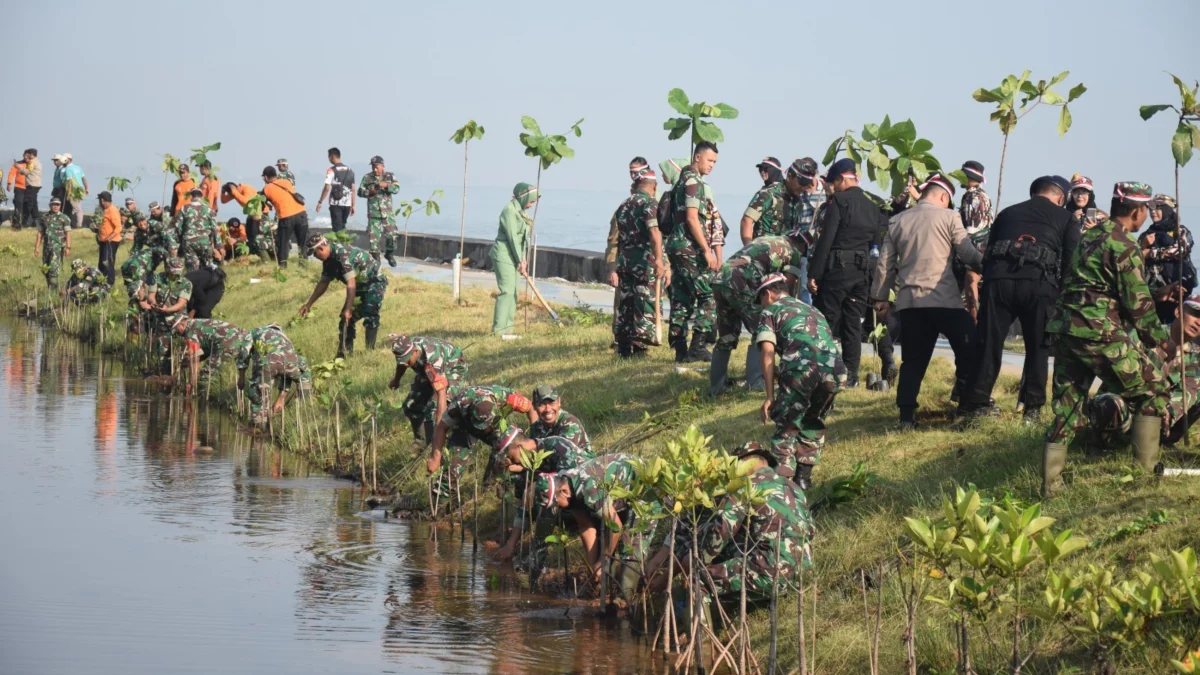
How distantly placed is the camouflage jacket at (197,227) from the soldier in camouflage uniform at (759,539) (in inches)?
526

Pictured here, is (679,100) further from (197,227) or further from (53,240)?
(53,240)

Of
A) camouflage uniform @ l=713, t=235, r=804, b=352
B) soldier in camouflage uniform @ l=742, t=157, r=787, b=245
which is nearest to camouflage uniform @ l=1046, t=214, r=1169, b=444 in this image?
camouflage uniform @ l=713, t=235, r=804, b=352

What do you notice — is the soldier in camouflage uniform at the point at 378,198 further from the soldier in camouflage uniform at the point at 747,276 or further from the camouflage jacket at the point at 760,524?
the camouflage jacket at the point at 760,524

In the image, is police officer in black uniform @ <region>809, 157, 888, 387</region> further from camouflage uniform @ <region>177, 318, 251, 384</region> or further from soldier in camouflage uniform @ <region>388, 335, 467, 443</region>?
→ camouflage uniform @ <region>177, 318, 251, 384</region>

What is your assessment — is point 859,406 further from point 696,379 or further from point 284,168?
point 284,168

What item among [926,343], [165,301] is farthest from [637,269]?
[165,301]

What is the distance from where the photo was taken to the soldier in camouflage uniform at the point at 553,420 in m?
10.2

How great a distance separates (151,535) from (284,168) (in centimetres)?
1406

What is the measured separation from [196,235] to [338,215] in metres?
4.48

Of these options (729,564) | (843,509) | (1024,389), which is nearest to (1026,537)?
(729,564)

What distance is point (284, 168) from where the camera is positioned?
24.7 meters

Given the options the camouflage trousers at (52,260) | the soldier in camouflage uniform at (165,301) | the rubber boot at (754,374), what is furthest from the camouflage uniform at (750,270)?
the camouflage trousers at (52,260)

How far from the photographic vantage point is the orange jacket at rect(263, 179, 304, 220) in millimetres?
23984

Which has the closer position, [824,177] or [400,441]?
[824,177]
